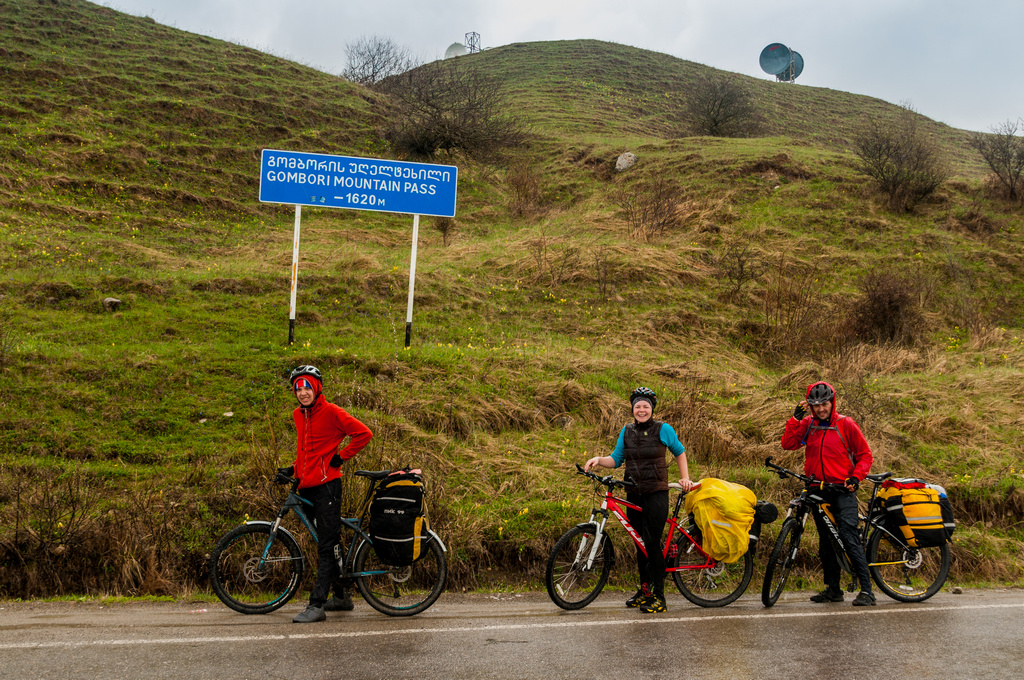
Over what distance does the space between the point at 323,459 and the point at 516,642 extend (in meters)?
2.24

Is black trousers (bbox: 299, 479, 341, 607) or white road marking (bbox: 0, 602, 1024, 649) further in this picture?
black trousers (bbox: 299, 479, 341, 607)

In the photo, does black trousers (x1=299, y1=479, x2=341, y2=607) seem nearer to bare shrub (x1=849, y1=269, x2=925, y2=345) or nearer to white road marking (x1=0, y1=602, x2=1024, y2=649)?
white road marking (x1=0, y1=602, x2=1024, y2=649)

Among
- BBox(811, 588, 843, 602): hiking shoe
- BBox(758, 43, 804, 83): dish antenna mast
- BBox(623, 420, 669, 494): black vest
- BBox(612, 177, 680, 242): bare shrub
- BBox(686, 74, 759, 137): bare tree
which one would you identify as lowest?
BBox(811, 588, 843, 602): hiking shoe

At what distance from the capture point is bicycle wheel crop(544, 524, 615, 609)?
238 inches

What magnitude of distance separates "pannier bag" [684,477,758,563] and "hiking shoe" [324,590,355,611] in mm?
3358

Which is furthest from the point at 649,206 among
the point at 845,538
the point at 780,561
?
the point at 780,561

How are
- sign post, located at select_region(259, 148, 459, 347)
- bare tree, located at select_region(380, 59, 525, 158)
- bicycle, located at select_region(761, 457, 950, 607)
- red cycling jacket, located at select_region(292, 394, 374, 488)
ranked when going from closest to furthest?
1. red cycling jacket, located at select_region(292, 394, 374, 488)
2. bicycle, located at select_region(761, 457, 950, 607)
3. sign post, located at select_region(259, 148, 459, 347)
4. bare tree, located at select_region(380, 59, 525, 158)

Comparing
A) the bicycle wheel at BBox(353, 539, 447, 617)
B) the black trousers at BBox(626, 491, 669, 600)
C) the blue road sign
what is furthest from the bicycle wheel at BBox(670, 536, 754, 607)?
the blue road sign

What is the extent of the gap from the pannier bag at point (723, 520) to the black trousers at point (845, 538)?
2.95 feet

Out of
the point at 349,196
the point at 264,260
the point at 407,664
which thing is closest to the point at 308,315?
the point at 349,196

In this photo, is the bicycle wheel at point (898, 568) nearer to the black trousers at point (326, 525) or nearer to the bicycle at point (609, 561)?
the bicycle at point (609, 561)

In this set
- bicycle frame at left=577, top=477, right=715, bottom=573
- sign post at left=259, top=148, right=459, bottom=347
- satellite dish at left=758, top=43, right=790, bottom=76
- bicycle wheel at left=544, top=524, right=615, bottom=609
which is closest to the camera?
bicycle wheel at left=544, top=524, right=615, bottom=609

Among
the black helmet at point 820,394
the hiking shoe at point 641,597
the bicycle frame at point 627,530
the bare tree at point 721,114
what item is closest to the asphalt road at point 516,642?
the hiking shoe at point 641,597

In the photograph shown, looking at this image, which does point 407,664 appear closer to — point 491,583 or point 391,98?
point 491,583
